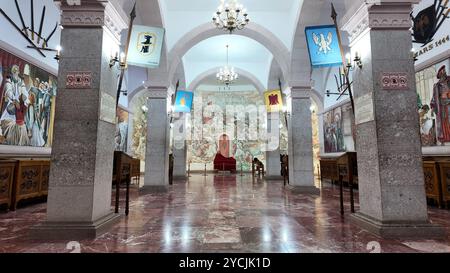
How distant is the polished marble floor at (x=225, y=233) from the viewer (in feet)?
9.25

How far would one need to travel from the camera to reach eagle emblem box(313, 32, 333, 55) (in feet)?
18.6

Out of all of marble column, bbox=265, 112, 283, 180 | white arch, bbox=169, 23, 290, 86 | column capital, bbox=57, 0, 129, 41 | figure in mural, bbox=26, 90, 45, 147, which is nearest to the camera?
column capital, bbox=57, 0, 129, 41

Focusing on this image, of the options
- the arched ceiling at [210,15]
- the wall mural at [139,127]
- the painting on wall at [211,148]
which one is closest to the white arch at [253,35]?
the arched ceiling at [210,15]

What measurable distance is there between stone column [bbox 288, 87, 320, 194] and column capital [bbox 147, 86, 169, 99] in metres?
4.32

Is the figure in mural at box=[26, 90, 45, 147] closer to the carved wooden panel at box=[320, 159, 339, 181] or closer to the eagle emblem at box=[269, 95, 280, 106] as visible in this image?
the eagle emblem at box=[269, 95, 280, 106]

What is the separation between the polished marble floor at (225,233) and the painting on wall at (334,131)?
6.76 meters

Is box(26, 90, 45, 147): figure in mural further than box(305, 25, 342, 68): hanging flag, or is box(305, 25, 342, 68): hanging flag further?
box(26, 90, 45, 147): figure in mural

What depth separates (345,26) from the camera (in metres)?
4.20

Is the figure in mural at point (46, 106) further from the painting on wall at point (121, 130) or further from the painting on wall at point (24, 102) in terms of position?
the painting on wall at point (121, 130)

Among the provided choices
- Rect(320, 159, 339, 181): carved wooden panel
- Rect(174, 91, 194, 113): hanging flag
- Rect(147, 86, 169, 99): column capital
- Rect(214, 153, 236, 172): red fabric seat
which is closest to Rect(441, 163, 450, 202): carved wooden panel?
Rect(320, 159, 339, 181): carved wooden panel

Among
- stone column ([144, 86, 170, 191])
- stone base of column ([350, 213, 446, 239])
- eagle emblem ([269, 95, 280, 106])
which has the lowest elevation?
stone base of column ([350, 213, 446, 239])

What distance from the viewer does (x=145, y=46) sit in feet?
18.3

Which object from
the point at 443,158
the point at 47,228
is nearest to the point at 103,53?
the point at 47,228
